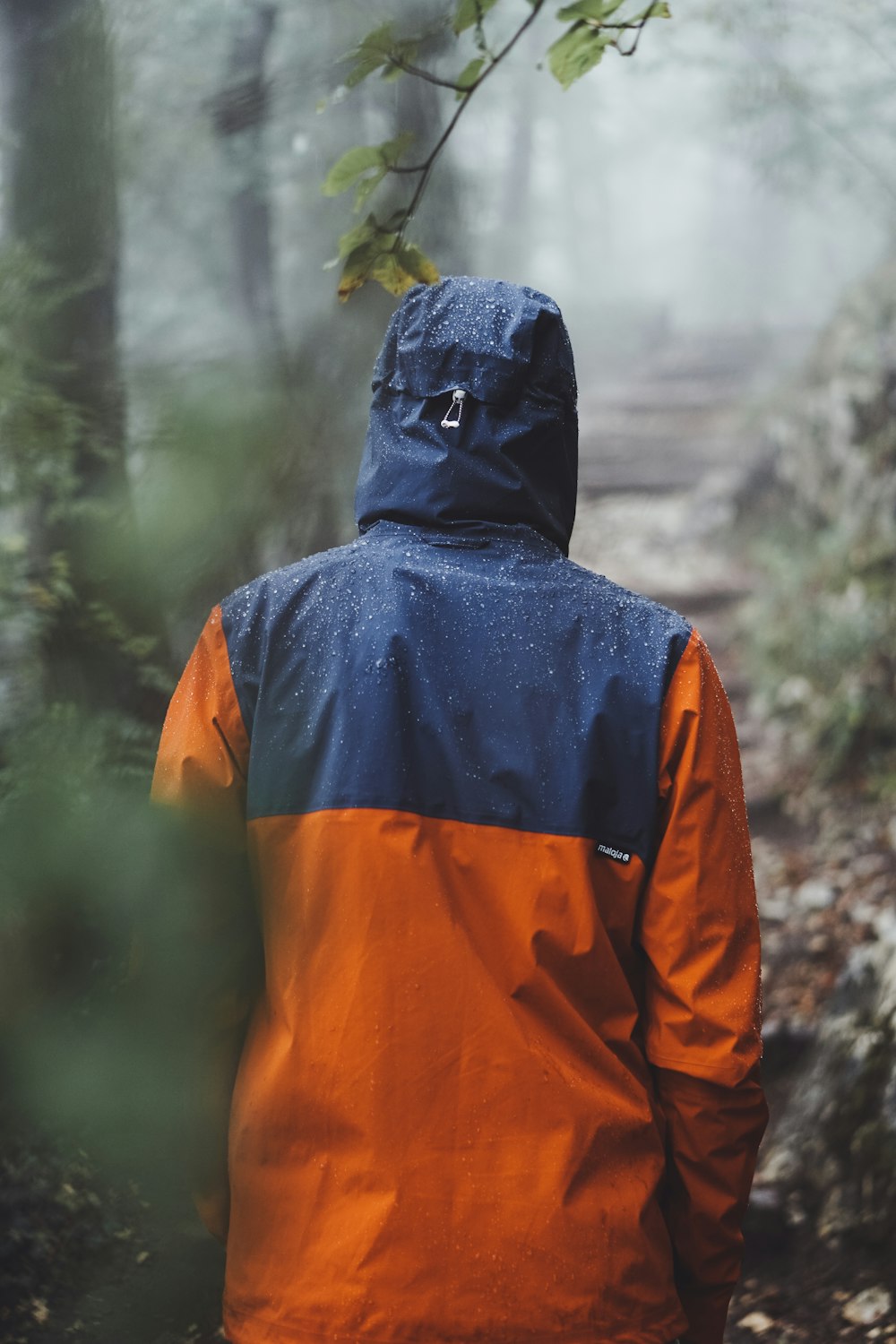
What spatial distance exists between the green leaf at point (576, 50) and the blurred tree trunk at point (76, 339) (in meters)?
1.79

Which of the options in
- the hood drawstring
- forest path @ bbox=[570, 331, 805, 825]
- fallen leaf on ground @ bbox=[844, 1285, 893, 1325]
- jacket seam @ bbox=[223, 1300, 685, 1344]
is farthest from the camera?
forest path @ bbox=[570, 331, 805, 825]

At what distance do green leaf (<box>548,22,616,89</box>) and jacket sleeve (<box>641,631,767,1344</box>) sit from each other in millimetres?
1145

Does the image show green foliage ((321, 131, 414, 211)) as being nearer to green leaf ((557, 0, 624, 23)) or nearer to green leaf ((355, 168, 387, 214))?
green leaf ((355, 168, 387, 214))

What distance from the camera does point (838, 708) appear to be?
7449 mm

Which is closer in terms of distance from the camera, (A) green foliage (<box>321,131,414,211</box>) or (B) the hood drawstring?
(B) the hood drawstring

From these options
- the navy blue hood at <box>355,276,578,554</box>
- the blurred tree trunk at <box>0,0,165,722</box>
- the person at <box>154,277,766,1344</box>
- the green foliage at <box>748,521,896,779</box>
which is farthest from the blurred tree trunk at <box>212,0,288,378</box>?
the green foliage at <box>748,521,896,779</box>

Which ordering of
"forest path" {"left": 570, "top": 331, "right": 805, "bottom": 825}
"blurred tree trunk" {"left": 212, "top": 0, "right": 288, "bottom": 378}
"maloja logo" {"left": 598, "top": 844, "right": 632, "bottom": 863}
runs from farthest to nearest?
"forest path" {"left": 570, "top": 331, "right": 805, "bottom": 825}, "blurred tree trunk" {"left": 212, "top": 0, "right": 288, "bottom": 378}, "maloja logo" {"left": 598, "top": 844, "right": 632, "bottom": 863}

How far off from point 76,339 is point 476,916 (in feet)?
9.57

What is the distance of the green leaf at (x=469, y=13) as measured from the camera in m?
2.02

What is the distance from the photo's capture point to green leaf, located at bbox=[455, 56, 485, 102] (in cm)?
208

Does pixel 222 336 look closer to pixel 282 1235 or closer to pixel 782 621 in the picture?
pixel 782 621

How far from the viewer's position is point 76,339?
12.4 feet

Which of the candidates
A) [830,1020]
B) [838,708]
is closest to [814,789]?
[838,708]

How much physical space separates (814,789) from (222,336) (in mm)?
5027
